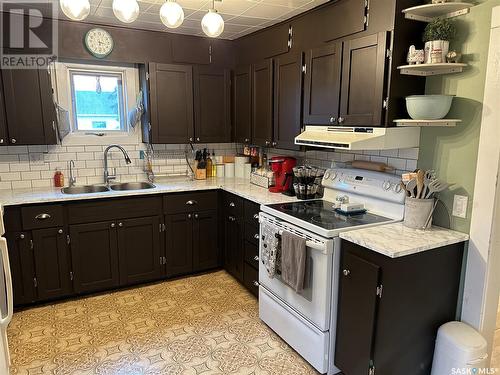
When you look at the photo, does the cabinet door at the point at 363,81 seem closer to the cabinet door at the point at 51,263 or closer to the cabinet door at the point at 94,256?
the cabinet door at the point at 94,256

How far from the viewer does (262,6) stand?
278cm

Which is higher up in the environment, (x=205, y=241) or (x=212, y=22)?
(x=212, y=22)

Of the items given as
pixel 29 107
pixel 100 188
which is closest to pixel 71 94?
pixel 29 107

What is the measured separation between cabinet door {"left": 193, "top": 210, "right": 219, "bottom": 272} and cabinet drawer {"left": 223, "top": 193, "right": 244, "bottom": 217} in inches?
7.4

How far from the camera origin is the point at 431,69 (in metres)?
2.13

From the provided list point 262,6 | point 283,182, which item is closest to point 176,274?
point 283,182

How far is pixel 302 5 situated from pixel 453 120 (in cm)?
144

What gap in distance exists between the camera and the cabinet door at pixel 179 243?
3494 millimetres

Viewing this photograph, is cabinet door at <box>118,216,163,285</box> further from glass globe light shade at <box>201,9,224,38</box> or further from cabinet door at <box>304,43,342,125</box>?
glass globe light shade at <box>201,9,224,38</box>

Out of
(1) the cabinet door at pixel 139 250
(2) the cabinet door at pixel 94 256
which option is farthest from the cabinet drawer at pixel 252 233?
(2) the cabinet door at pixel 94 256

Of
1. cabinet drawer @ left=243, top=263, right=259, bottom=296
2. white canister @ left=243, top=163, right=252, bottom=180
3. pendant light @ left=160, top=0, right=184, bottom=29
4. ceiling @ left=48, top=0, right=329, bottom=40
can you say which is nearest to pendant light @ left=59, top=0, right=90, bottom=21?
pendant light @ left=160, top=0, right=184, bottom=29

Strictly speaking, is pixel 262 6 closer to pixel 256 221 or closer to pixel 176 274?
pixel 256 221

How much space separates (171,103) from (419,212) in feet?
8.27

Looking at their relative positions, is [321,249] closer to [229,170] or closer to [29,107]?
[229,170]
